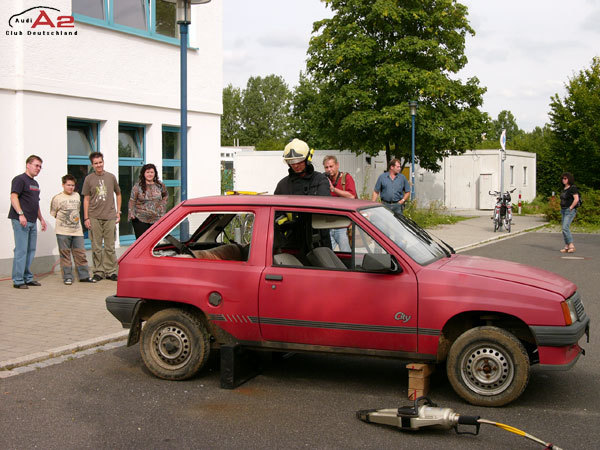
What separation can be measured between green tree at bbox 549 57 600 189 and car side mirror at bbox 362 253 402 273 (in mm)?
24732

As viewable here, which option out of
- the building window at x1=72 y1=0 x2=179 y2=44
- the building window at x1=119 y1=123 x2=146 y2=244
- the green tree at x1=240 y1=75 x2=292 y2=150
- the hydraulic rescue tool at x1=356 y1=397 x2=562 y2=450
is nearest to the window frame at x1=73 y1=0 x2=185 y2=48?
the building window at x1=72 y1=0 x2=179 y2=44

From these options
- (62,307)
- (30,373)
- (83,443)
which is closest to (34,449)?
(83,443)

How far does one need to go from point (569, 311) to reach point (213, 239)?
3199mm

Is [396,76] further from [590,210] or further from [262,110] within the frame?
[262,110]

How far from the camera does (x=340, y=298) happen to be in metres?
5.51

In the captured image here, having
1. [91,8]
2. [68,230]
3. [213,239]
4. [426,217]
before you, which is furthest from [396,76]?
[213,239]

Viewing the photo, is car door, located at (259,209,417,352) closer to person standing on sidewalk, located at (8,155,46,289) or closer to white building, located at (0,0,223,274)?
person standing on sidewalk, located at (8,155,46,289)

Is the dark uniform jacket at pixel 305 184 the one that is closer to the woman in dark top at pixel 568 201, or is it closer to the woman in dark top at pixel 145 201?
the woman in dark top at pixel 145 201

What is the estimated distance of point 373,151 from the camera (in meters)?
35.3

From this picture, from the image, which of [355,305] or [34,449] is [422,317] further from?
[34,449]

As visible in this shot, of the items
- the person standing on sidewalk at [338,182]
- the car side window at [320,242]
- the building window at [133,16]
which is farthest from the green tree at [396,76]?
the car side window at [320,242]

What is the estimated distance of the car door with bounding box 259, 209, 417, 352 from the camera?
17.7 ft

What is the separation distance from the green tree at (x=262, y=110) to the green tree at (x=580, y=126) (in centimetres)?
8081

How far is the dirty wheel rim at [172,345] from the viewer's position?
19.6 ft
